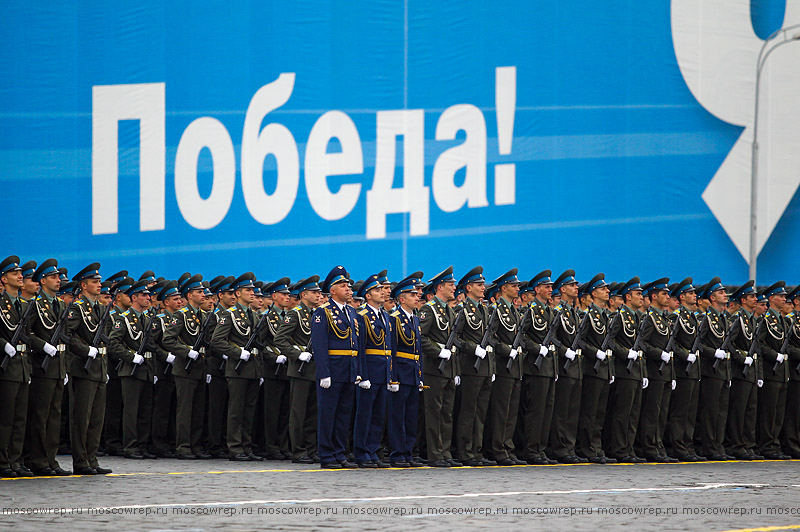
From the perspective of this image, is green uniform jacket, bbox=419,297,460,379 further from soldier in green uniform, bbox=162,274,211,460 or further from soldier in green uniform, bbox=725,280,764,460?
soldier in green uniform, bbox=725,280,764,460

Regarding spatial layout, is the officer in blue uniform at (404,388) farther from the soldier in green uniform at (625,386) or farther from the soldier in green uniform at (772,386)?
the soldier in green uniform at (772,386)

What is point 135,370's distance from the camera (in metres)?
14.3

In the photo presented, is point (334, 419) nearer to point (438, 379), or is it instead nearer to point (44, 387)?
point (438, 379)

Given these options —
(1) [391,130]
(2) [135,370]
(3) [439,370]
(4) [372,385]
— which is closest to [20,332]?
(4) [372,385]

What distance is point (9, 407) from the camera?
1082 centimetres

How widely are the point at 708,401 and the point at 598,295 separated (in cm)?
182

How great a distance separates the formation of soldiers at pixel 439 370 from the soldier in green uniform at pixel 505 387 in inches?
0.7

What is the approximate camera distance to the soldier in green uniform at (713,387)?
15125 mm

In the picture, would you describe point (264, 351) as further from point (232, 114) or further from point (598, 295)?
point (232, 114)

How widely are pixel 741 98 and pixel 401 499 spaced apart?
53.8 feet

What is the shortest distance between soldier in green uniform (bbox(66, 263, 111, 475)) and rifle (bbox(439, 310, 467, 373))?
343 cm

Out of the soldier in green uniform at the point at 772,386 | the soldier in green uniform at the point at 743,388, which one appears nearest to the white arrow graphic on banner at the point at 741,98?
the soldier in green uniform at the point at 772,386

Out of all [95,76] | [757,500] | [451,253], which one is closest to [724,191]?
[451,253]

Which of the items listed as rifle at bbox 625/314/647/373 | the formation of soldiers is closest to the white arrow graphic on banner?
the formation of soldiers
